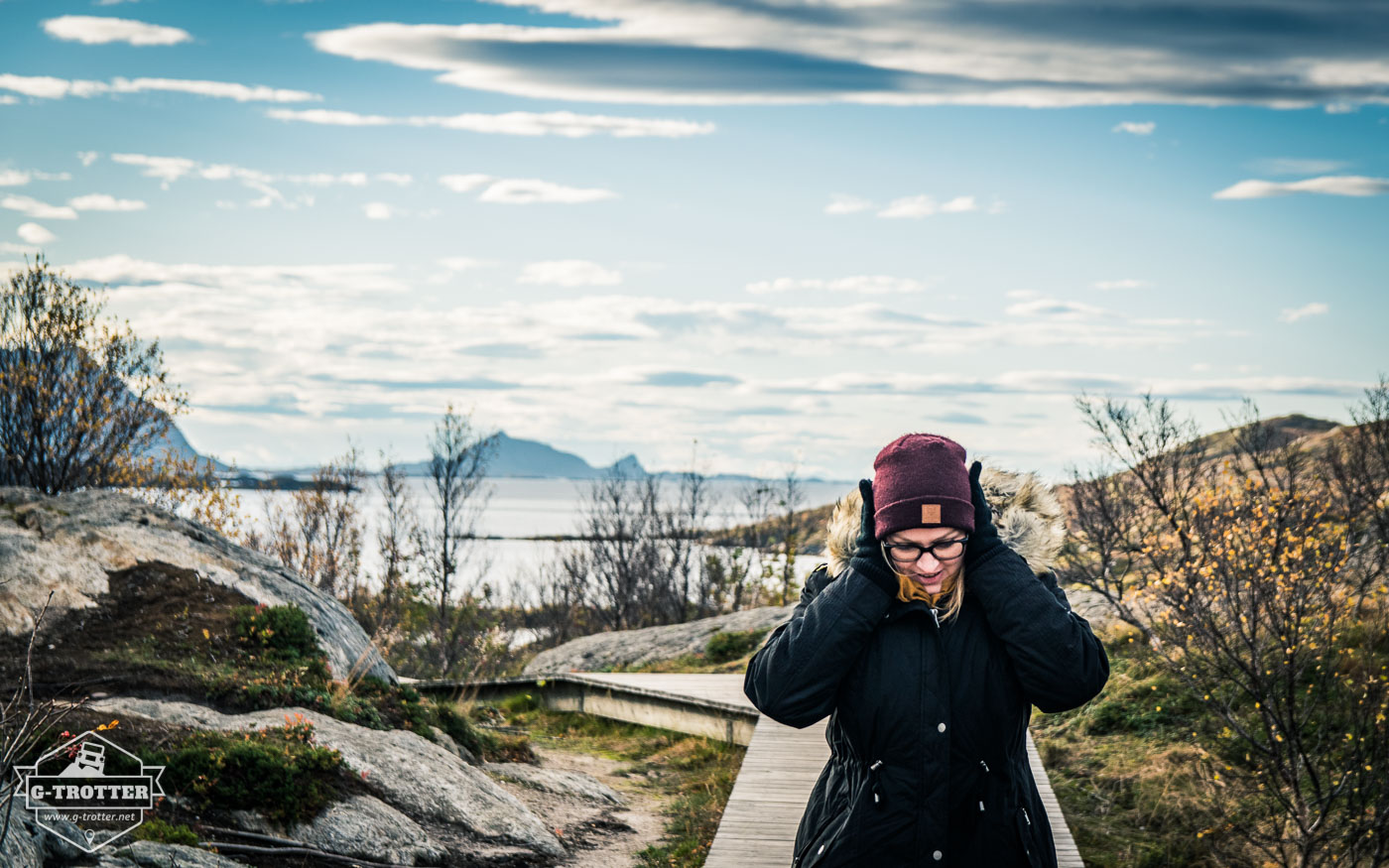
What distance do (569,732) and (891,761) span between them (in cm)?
1004

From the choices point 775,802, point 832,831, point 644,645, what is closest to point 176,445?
point 644,645

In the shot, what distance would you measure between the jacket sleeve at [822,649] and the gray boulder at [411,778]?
4.47m

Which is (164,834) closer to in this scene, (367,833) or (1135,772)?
(367,833)

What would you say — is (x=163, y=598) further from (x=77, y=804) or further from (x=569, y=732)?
Answer: (x=569, y=732)

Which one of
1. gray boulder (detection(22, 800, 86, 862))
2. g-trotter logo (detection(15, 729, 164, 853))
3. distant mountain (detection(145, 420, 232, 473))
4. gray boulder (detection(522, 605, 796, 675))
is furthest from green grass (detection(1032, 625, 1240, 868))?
distant mountain (detection(145, 420, 232, 473))

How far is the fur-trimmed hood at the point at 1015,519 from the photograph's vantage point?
2988mm

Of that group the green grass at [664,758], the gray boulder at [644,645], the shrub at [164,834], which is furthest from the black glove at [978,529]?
the gray boulder at [644,645]

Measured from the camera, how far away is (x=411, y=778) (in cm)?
705

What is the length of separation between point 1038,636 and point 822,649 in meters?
0.56

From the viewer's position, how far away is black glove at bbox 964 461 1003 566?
2.83 m

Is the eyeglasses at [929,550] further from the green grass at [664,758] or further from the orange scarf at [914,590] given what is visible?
the green grass at [664,758]

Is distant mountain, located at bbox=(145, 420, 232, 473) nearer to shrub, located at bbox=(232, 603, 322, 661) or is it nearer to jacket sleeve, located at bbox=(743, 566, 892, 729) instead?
shrub, located at bbox=(232, 603, 322, 661)

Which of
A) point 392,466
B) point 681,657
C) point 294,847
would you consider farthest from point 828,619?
point 392,466

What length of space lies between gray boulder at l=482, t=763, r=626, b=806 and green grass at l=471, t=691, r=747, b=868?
1.88 ft
